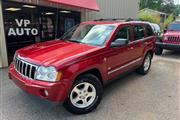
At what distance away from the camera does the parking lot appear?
133 inches

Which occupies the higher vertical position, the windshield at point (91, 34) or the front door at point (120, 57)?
the windshield at point (91, 34)

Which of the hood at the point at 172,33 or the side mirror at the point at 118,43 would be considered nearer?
the side mirror at the point at 118,43

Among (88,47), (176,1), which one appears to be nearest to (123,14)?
(88,47)

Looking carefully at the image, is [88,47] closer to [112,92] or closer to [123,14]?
A: [112,92]

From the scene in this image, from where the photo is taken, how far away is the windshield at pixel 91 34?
3973 millimetres

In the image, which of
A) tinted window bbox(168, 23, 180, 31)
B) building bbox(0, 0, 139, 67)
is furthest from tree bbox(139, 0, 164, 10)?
building bbox(0, 0, 139, 67)

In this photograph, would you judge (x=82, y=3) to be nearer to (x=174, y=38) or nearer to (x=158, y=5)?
(x=174, y=38)

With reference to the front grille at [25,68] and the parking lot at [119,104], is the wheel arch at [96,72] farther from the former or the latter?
the front grille at [25,68]

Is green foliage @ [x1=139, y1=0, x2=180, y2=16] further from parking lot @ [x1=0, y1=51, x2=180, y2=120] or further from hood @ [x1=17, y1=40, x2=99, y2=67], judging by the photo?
hood @ [x1=17, y1=40, x2=99, y2=67]

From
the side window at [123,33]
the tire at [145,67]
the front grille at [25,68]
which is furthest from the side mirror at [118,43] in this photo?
the tire at [145,67]

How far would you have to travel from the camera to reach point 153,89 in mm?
4715

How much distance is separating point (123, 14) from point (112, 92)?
8.61 meters

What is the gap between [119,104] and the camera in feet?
12.7

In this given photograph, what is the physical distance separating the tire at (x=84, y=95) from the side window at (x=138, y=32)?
6.85ft
